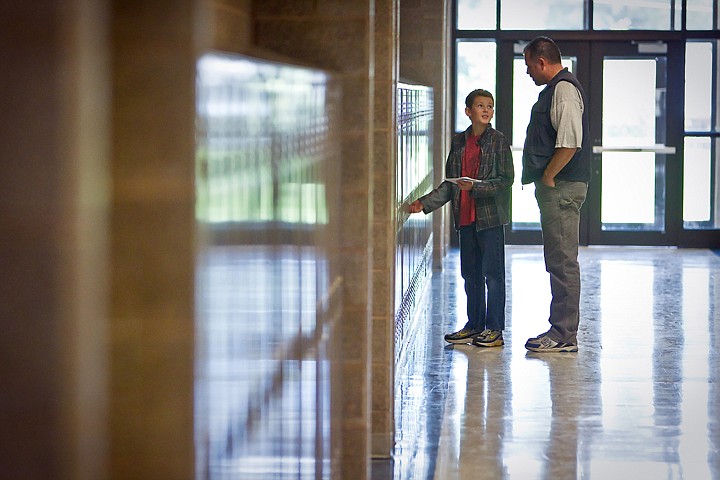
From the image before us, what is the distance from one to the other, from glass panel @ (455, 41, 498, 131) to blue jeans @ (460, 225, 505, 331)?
6.47 metres

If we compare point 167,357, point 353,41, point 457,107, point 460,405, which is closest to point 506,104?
point 457,107

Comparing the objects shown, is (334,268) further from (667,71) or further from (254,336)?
(667,71)

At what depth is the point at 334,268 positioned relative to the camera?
3455 millimetres

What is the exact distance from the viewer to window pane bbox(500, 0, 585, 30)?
1384 centimetres

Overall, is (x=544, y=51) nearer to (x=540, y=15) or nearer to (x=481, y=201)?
(x=481, y=201)

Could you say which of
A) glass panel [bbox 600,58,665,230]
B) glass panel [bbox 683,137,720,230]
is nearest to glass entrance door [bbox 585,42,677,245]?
glass panel [bbox 600,58,665,230]

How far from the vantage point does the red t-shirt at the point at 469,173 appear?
738cm

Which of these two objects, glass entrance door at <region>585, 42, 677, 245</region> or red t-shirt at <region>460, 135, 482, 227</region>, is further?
glass entrance door at <region>585, 42, 677, 245</region>

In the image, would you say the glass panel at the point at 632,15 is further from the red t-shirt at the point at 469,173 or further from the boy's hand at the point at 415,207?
the boy's hand at the point at 415,207

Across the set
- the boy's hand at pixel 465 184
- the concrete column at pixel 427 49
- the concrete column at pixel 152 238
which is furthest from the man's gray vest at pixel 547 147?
the concrete column at pixel 152 238

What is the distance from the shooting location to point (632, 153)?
13.9 m

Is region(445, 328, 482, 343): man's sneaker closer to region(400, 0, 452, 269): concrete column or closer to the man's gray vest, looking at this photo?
the man's gray vest

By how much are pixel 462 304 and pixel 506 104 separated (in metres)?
4.98

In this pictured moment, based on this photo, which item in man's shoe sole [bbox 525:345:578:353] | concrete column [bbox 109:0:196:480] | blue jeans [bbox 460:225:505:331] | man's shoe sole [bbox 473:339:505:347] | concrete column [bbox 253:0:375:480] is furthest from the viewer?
man's shoe sole [bbox 473:339:505:347]
